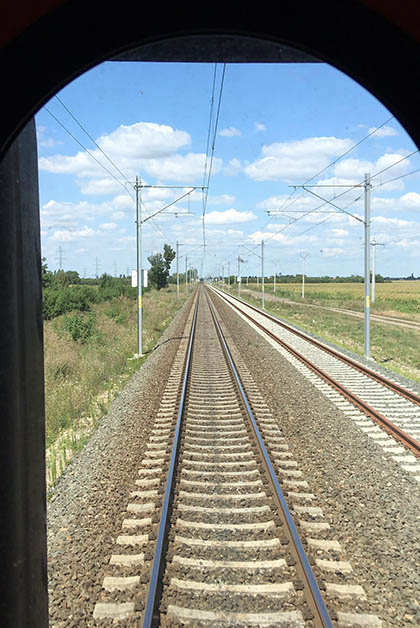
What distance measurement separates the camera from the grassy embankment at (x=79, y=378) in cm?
847

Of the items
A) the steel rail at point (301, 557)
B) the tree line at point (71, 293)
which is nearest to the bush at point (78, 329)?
the tree line at point (71, 293)

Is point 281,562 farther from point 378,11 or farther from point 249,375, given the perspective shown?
point 249,375

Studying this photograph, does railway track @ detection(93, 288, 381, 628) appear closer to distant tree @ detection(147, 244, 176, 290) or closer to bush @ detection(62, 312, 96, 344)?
bush @ detection(62, 312, 96, 344)

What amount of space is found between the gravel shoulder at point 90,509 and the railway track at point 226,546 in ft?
0.51

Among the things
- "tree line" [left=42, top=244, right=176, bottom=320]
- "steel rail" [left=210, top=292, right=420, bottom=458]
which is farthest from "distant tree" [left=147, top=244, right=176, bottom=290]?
"steel rail" [left=210, top=292, right=420, bottom=458]

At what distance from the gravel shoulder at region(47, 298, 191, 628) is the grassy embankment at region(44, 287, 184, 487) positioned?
1.22 feet

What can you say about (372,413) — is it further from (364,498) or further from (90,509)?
(90,509)

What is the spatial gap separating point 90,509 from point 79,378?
7799 millimetres

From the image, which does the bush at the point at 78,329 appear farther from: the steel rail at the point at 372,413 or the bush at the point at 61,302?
the steel rail at the point at 372,413

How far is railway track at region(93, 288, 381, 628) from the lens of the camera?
3631 mm

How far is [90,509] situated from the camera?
214 inches

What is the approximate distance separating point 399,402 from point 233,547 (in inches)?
270

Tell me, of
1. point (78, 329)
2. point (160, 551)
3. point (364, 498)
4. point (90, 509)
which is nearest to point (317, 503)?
point (364, 498)

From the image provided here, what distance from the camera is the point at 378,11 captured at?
5.64 feet
